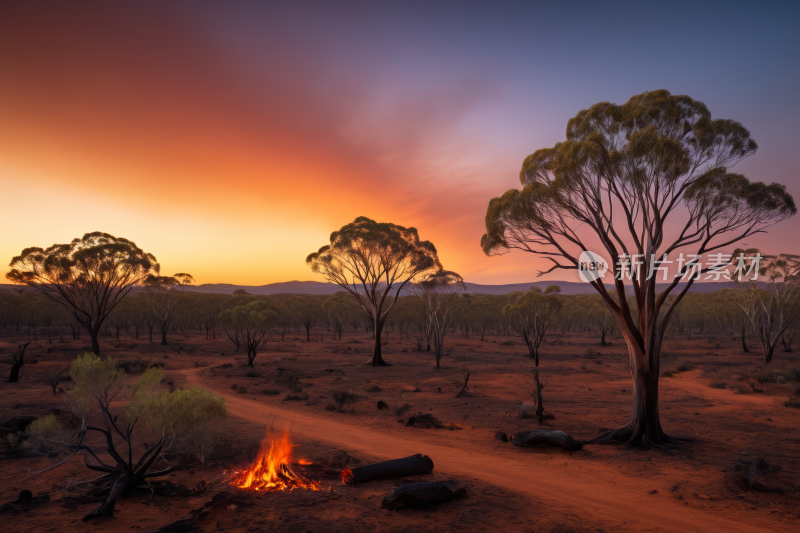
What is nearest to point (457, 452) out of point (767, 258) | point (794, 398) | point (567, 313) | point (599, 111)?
point (599, 111)

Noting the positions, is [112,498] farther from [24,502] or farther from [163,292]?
[163,292]

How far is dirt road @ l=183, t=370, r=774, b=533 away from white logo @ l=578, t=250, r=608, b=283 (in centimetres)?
591

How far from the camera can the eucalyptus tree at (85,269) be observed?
108 feet

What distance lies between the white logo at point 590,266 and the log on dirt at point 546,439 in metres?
5.26

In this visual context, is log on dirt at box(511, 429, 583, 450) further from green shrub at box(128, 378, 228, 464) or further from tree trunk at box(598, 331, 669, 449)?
green shrub at box(128, 378, 228, 464)

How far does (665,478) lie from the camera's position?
962 cm

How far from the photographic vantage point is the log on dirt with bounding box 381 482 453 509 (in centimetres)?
751

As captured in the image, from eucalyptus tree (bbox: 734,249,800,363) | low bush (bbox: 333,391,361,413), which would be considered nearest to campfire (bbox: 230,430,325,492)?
low bush (bbox: 333,391,361,413)

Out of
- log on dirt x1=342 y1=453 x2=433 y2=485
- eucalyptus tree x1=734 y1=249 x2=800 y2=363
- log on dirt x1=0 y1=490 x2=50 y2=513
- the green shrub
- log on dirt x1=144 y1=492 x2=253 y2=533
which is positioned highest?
eucalyptus tree x1=734 y1=249 x2=800 y2=363

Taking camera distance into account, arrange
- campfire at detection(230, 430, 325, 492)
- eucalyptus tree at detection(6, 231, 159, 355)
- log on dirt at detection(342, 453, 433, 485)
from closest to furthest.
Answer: campfire at detection(230, 430, 325, 492) < log on dirt at detection(342, 453, 433, 485) < eucalyptus tree at detection(6, 231, 159, 355)

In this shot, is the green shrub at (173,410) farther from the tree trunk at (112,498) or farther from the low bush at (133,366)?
the low bush at (133,366)

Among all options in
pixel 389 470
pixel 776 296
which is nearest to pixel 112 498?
pixel 389 470

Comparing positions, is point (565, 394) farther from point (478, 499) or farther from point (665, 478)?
point (478, 499)

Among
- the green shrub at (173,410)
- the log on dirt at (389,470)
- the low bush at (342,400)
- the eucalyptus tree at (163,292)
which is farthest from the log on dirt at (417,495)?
the eucalyptus tree at (163,292)
